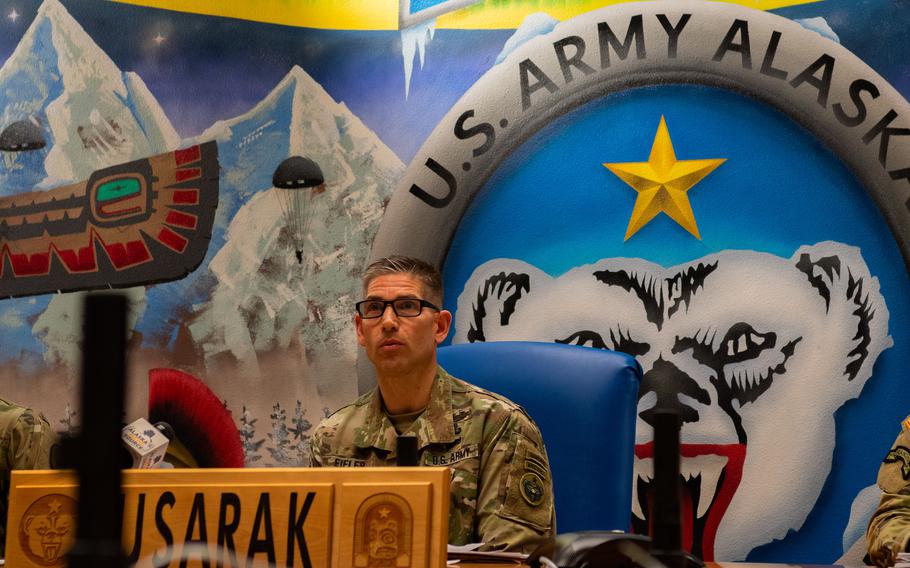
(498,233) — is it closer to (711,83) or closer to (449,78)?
(449,78)

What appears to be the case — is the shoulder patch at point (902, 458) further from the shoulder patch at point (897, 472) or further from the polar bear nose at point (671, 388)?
the polar bear nose at point (671, 388)

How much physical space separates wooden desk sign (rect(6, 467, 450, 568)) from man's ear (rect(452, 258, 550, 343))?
186 cm

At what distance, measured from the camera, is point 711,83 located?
104 inches

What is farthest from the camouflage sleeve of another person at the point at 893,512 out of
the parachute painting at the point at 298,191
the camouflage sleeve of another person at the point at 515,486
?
the parachute painting at the point at 298,191

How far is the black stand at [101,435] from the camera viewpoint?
0.43 metres

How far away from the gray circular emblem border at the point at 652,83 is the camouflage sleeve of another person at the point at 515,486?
112 centimetres

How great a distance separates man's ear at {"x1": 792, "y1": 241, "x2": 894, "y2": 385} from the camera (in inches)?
96.2

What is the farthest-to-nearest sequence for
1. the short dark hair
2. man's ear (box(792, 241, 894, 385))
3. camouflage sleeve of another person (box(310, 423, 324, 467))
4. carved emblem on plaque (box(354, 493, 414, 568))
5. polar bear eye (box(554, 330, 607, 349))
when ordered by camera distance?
polar bear eye (box(554, 330, 607, 349)), man's ear (box(792, 241, 894, 385)), the short dark hair, camouflage sleeve of another person (box(310, 423, 324, 467)), carved emblem on plaque (box(354, 493, 414, 568))

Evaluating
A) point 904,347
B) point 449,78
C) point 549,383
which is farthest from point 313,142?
point 904,347

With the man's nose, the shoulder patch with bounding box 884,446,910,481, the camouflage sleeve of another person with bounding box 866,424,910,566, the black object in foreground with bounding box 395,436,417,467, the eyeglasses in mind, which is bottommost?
the camouflage sleeve of another person with bounding box 866,424,910,566

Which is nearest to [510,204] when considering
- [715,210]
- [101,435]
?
[715,210]

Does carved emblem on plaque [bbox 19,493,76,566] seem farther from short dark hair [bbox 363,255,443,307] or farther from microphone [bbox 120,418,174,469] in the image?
short dark hair [bbox 363,255,443,307]

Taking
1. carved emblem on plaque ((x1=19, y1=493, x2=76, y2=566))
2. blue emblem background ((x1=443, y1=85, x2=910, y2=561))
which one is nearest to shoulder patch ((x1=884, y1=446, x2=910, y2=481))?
blue emblem background ((x1=443, y1=85, x2=910, y2=561))

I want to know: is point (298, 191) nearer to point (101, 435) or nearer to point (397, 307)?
point (397, 307)
